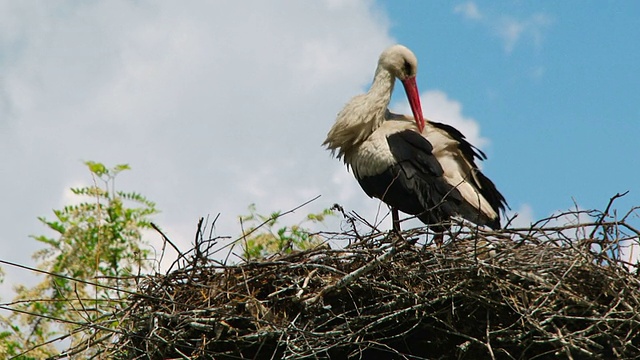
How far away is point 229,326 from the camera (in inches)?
193

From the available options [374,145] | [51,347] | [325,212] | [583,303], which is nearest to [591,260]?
[583,303]

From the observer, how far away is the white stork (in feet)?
22.0

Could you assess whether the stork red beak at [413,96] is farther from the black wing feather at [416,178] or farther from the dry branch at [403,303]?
the dry branch at [403,303]

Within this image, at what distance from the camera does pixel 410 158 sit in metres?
6.75

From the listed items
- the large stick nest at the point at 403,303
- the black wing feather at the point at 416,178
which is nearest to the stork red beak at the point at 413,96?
the black wing feather at the point at 416,178

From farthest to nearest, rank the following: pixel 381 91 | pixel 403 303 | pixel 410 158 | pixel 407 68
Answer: pixel 407 68
pixel 381 91
pixel 410 158
pixel 403 303

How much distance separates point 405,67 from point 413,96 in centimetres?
24

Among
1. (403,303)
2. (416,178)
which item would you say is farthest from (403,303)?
(416,178)

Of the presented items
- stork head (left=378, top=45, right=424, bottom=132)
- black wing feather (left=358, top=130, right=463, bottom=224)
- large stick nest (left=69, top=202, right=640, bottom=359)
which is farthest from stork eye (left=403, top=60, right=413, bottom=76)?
large stick nest (left=69, top=202, right=640, bottom=359)

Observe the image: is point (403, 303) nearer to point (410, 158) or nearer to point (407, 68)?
point (410, 158)

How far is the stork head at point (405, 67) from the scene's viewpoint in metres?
7.38

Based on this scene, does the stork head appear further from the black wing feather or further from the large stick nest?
the large stick nest

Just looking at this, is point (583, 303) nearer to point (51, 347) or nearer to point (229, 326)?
point (229, 326)

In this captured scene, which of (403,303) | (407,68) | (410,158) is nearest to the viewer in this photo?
(403,303)
